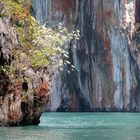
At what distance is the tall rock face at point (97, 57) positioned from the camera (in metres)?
73.4

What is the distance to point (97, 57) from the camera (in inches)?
3135

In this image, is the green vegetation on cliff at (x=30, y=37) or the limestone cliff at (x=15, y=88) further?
the green vegetation on cliff at (x=30, y=37)

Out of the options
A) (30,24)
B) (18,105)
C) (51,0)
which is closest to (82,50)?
(51,0)

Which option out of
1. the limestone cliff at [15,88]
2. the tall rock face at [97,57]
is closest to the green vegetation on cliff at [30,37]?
the limestone cliff at [15,88]

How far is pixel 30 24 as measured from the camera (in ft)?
117

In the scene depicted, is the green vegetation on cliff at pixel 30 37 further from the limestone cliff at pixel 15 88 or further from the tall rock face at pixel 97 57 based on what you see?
the tall rock face at pixel 97 57

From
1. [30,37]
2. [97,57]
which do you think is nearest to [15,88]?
[30,37]

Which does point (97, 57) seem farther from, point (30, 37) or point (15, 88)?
point (15, 88)

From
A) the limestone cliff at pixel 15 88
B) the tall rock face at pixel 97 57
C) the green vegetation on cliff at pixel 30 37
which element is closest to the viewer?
the limestone cliff at pixel 15 88

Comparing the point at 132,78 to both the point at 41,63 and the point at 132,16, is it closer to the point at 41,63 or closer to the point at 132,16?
the point at 132,16

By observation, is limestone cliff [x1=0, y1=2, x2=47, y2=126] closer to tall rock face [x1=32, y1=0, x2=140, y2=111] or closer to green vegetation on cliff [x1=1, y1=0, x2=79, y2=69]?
green vegetation on cliff [x1=1, y1=0, x2=79, y2=69]

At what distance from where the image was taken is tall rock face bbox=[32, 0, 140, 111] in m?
73.4

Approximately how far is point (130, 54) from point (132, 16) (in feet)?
21.8

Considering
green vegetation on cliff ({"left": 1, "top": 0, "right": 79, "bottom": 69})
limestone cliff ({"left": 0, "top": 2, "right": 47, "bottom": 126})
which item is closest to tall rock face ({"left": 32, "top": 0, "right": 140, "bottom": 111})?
green vegetation on cliff ({"left": 1, "top": 0, "right": 79, "bottom": 69})
